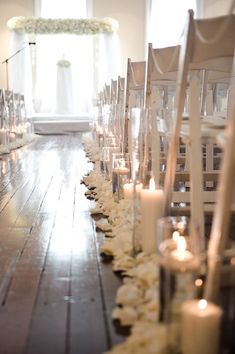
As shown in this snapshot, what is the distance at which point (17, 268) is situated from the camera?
66.3 inches

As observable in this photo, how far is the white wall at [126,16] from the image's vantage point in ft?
34.4

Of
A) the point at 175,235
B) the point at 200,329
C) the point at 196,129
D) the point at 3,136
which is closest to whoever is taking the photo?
the point at 200,329

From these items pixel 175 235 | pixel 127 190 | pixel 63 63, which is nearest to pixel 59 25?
pixel 63 63

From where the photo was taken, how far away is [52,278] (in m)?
1.59

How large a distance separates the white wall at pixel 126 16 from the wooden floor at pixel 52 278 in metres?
8.00

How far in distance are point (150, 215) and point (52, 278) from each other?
1.34ft

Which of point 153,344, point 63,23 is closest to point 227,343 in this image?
point 153,344

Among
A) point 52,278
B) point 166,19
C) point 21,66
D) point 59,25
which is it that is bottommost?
point 52,278

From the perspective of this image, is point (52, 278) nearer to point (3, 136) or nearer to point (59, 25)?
point (3, 136)

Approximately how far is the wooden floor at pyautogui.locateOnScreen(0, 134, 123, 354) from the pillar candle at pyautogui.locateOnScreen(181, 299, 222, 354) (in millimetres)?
208

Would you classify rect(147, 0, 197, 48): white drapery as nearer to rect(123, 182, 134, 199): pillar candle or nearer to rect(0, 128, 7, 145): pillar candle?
rect(0, 128, 7, 145): pillar candle

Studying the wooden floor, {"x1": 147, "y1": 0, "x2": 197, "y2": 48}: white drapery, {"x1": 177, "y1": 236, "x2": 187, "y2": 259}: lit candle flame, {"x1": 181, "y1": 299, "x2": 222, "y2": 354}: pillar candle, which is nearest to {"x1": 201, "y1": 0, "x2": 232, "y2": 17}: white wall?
{"x1": 147, "y1": 0, "x2": 197, "y2": 48}: white drapery

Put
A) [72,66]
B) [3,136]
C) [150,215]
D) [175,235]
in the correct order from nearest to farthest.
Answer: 1. [175,235]
2. [150,215]
3. [3,136]
4. [72,66]

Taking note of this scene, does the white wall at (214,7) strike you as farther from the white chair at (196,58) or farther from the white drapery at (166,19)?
the white chair at (196,58)
